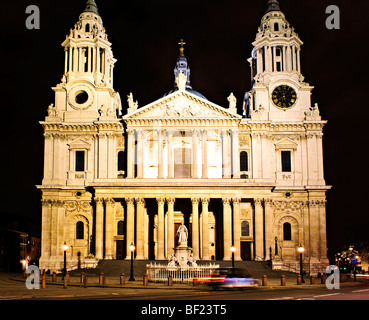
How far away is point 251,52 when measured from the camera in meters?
73.1

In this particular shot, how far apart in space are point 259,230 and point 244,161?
896cm

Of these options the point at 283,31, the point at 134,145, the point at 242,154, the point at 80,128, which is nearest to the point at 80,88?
the point at 80,128

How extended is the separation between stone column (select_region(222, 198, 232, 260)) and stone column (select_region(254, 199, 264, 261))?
2.88m

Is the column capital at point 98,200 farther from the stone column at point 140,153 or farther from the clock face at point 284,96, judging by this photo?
the clock face at point 284,96

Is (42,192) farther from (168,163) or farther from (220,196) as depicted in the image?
(220,196)

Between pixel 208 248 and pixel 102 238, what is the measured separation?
38.2 ft

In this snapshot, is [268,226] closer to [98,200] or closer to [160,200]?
[160,200]

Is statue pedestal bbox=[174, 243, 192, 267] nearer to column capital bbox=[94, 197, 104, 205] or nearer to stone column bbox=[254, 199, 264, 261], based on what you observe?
stone column bbox=[254, 199, 264, 261]

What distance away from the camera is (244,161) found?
65188 millimetres

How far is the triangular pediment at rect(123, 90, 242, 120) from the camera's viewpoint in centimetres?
6334

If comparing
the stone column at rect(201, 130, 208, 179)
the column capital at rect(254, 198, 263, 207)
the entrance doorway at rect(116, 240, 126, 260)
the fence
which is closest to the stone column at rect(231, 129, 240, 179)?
the stone column at rect(201, 130, 208, 179)

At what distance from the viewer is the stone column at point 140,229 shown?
193 feet

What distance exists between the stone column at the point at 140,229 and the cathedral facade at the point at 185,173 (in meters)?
0.11
